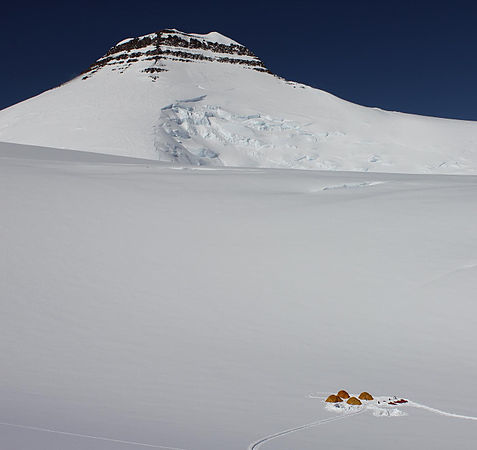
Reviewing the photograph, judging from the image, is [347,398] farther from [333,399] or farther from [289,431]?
[289,431]

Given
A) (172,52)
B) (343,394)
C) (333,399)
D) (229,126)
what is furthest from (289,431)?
(172,52)

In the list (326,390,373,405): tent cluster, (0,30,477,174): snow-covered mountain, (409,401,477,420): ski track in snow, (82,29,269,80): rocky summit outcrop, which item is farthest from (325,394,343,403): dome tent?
(82,29,269,80): rocky summit outcrop

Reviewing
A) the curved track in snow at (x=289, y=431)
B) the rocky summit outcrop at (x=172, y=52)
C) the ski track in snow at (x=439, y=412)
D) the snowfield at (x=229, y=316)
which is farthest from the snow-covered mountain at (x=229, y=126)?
the curved track in snow at (x=289, y=431)

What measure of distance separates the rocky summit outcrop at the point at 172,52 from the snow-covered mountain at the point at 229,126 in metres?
3.57

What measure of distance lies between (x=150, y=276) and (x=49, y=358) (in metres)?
2.28

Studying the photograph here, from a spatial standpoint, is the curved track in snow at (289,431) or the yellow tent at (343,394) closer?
the curved track in snow at (289,431)

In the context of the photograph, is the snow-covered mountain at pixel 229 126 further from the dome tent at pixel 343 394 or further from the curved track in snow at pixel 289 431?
the curved track in snow at pixel 289 431

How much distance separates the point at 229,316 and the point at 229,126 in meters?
39.2

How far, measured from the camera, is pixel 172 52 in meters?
60.3

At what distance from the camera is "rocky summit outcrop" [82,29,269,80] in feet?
195

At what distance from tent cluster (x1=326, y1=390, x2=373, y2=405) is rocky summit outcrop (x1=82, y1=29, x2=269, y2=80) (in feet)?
179

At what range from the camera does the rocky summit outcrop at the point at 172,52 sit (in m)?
59.4

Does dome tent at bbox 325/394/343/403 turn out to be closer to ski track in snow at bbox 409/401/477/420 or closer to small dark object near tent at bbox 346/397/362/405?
small dark object near tent at bbox 346/397/362/405

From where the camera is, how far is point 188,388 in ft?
13.5
